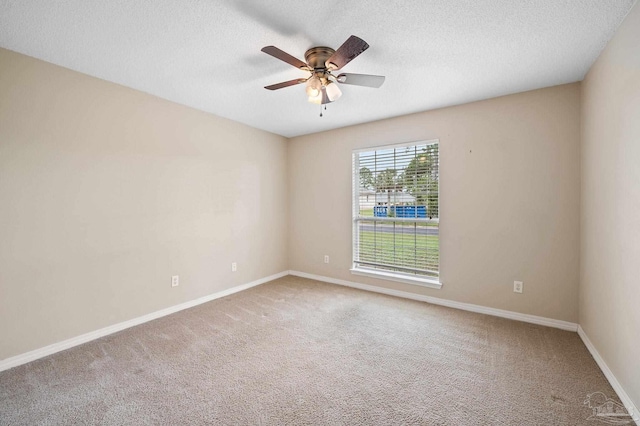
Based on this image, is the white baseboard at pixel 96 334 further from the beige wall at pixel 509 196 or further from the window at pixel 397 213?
the beige wall at pixel 509 196

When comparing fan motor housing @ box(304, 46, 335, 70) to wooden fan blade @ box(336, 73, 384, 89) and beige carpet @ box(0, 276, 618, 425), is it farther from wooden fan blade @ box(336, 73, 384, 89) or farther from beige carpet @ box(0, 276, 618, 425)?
beige carpet @ box(0, 276, 618, 425)

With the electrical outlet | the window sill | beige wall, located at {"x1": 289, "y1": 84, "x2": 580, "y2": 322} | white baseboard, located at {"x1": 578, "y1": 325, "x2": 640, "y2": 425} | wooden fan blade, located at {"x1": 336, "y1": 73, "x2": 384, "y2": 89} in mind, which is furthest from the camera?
the window sill

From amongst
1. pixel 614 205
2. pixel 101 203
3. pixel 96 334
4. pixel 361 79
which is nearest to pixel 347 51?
pixel 361 79

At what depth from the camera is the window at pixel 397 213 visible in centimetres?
351

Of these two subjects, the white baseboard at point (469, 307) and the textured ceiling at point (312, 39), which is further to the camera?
the white baseboard at point (469, 307)

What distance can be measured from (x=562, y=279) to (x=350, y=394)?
250cm

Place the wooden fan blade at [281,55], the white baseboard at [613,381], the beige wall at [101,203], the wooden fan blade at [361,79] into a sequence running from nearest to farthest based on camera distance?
the white baseboard at [613,381] < the wooden fan blade at [281,55] < the wooden fan blade at [361,79] < the beige wall at [101,203]

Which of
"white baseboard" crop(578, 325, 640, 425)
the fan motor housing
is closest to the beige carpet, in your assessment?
"white baseboard" crop(578, 325, 640, 425)

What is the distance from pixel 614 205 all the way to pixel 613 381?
1229 millimetres

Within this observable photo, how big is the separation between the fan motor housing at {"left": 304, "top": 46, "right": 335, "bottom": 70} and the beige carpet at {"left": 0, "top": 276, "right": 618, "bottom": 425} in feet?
7.89

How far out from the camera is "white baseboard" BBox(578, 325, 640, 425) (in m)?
1.57

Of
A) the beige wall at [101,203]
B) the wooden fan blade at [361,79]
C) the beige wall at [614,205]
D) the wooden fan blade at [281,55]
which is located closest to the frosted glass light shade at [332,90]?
the wooden fan blade at [361,79]

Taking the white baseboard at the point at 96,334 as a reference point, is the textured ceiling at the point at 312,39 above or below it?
above

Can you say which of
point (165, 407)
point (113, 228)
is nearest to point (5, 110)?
point (113, 228)
